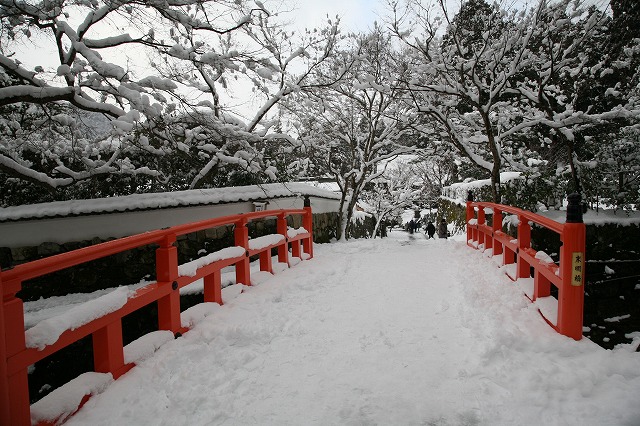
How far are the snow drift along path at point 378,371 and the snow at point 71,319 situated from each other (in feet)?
1.48

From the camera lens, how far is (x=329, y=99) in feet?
37.7

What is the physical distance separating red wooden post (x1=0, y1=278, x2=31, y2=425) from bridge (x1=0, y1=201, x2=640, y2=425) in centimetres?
1

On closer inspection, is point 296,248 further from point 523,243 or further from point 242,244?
point 523,243

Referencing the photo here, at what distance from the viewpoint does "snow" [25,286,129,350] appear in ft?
6.09

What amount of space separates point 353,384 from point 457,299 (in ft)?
7.01

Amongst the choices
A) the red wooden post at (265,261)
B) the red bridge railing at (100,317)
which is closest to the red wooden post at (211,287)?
the red bridge railing at (100,317)

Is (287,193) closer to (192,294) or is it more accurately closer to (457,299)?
(192,294)

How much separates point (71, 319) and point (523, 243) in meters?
4.26

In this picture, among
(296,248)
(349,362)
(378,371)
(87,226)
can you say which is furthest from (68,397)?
(87,226)

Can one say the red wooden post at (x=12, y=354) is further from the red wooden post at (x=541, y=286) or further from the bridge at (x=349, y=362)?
the red wooden post at (x=541, y=286)

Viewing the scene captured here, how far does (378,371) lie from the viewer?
2.43m

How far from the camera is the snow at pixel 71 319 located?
73.1 inches

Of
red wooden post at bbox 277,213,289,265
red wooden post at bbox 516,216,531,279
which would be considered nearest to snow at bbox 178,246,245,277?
red wooden post at bbox 277,213,289,265

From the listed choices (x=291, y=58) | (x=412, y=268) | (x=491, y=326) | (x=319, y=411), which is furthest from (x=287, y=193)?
(x=319, y=411)
